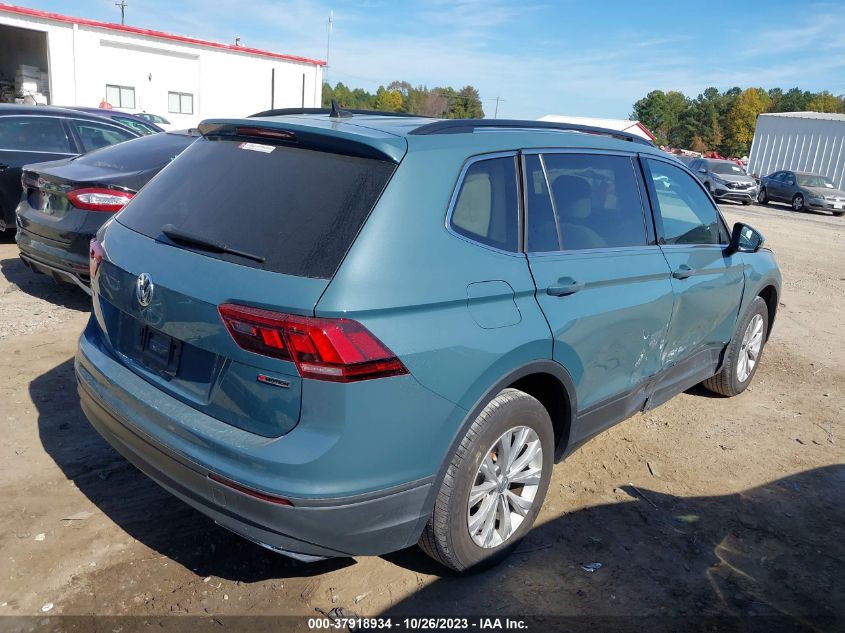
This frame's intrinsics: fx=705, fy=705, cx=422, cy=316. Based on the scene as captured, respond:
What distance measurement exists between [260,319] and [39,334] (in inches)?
156

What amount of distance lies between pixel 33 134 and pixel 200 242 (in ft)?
22.5

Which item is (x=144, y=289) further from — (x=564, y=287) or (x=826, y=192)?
A: (x=826, y=192)

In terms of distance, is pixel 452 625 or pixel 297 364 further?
pixel 452 625

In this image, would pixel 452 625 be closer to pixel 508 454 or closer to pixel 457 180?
pixel 508 454

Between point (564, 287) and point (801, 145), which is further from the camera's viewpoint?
point (801, 145)

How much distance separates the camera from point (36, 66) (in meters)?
27.5

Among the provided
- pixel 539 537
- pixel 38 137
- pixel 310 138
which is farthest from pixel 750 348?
pixel 38 137

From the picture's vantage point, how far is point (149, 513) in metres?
3.32

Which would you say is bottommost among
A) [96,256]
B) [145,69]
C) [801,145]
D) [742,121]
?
[96,256]

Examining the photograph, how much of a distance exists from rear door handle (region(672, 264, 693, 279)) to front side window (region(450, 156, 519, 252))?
1.39 metres

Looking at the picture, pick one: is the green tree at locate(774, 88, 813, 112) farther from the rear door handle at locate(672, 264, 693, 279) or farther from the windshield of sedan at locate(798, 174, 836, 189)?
the rear door handle at locate(672, 264, 693, 279)

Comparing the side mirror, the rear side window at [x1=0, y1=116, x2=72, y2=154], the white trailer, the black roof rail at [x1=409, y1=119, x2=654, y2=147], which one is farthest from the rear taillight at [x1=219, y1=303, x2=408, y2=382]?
the white trailer

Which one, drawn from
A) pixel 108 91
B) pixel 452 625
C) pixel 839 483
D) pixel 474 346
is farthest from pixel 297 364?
pixel 108 91

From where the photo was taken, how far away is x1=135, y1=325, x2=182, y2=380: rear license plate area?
8.68 feet
